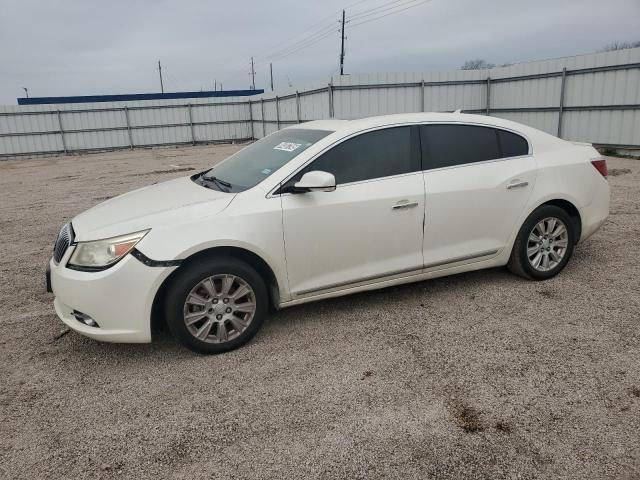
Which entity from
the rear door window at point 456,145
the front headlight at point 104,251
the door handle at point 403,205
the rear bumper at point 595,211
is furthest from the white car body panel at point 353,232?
the rear bumper at point 595,211

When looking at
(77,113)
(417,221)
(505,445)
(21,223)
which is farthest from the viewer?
(77,113)

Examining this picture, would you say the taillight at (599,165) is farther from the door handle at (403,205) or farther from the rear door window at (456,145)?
the door handle at (403,205)

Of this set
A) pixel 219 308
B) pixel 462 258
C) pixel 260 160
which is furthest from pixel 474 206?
pixel 219 308

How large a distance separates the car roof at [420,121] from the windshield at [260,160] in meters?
0.15

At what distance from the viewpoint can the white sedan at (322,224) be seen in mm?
3320

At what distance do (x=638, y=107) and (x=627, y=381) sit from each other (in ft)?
41.8

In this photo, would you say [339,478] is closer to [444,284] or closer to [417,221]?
[417,221]

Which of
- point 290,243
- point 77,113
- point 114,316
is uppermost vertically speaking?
point 77,113

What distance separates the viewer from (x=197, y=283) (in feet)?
11.0

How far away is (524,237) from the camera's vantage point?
14.6 ft

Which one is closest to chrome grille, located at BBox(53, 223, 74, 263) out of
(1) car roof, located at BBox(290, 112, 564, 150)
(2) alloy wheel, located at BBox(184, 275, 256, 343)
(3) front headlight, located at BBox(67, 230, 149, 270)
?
(3) front headlight, located at BBox(67, 230, 149, 270)

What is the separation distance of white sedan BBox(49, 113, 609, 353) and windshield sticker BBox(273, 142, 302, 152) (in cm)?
3

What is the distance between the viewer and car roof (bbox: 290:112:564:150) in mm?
4027

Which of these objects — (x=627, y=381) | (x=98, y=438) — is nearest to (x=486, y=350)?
(x=627, y=381)
